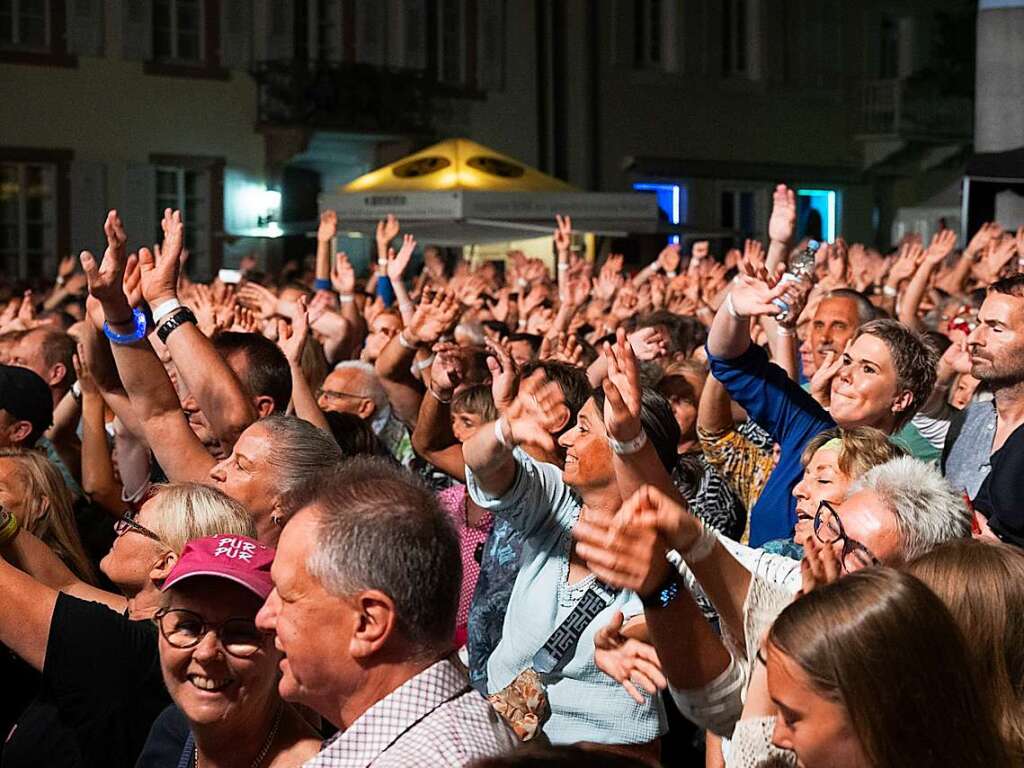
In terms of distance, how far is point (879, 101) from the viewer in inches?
1288

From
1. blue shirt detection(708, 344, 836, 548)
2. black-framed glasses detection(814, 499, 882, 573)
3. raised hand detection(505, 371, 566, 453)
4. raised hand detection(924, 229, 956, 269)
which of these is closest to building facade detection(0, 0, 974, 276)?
raised hand detection(924, 229, 956, 269)

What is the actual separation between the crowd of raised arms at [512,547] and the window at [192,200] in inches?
671

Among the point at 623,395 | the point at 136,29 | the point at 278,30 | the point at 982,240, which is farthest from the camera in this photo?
the point at 278,30

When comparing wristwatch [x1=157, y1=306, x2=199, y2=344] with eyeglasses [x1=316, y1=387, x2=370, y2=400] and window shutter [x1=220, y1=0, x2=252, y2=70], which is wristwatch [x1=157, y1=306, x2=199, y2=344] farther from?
window shutter [x1=220, y1=0, x2=252, y2=70]

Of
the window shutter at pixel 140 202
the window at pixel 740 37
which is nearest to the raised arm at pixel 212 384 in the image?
the window shutter at pixel 140 202

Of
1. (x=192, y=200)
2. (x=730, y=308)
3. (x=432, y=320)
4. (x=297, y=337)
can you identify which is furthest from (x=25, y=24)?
(x=730, y=308)

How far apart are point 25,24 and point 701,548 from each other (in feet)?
70.7

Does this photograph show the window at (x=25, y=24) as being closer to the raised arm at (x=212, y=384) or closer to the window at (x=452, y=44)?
the window at (x=452, y=44)

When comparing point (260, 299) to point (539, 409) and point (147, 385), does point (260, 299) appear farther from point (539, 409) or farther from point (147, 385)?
point (539, 409)

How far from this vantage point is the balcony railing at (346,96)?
81.1 ft

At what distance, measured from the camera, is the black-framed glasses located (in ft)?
11.0

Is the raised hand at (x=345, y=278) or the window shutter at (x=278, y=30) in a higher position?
the window shutter at (x=278, y=30)

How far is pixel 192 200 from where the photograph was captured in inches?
972

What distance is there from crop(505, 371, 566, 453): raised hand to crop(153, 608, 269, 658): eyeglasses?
147 cm
